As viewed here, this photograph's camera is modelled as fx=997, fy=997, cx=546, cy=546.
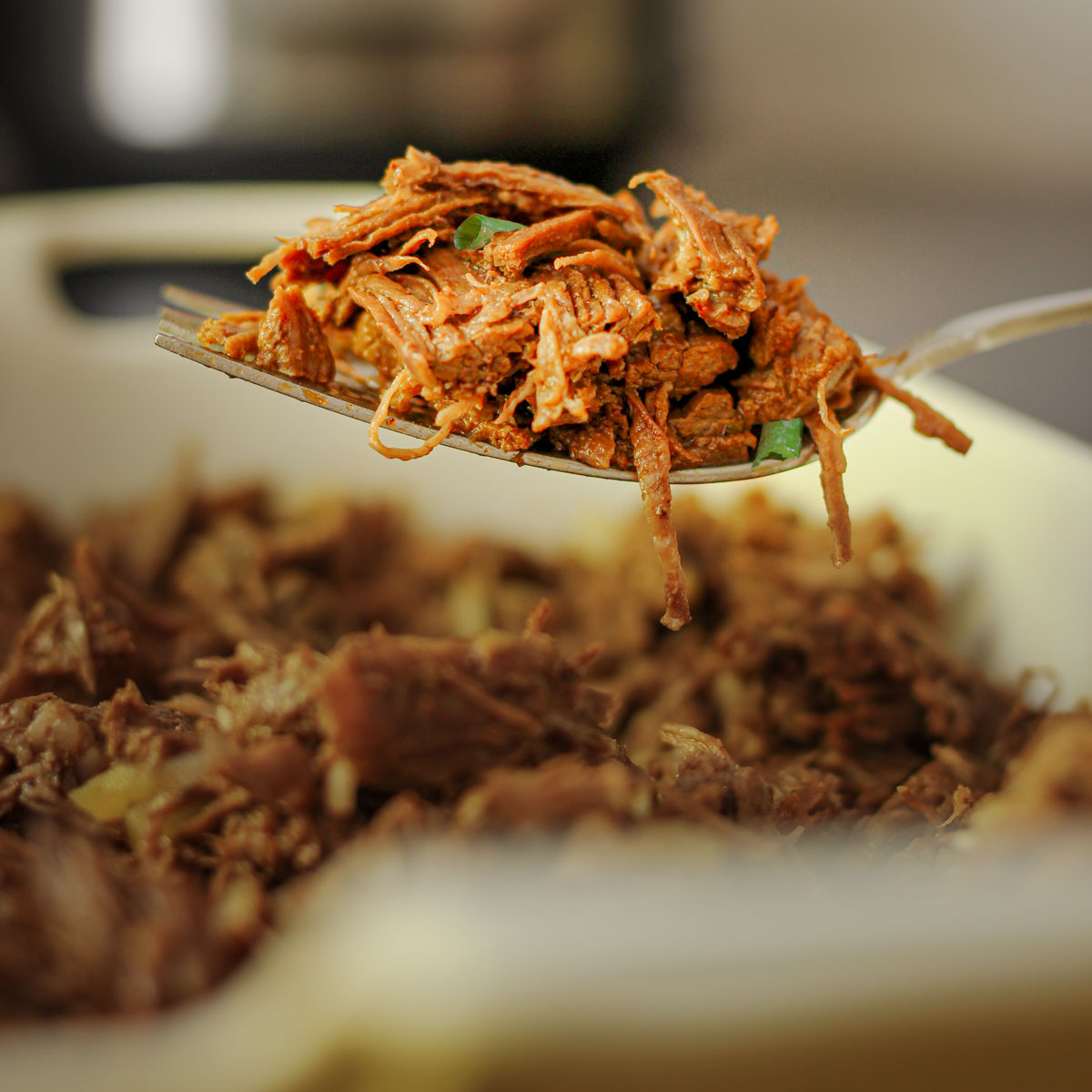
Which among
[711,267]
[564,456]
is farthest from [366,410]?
[711,267]

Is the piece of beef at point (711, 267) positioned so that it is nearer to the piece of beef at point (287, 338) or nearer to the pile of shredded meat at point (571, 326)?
the pile of shredded meat at point (571, 326)

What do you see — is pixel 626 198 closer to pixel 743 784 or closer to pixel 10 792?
pixel 743 784

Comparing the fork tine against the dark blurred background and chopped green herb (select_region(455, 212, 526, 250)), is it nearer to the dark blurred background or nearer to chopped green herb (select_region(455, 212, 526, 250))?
chopped green herb (select_region(455, 212, 526, 250))

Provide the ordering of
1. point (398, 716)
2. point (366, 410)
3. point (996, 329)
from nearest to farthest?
point (398, 716), point (366, 410), point (996, 329)

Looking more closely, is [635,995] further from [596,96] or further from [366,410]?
[596,96]

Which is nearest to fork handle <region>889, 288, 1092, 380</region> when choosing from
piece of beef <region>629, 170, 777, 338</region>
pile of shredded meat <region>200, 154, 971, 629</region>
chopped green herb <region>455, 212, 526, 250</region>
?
pile of shredded meat <region>200, 154, 971, 629</region>

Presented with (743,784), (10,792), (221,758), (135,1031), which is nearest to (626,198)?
(743,784)
